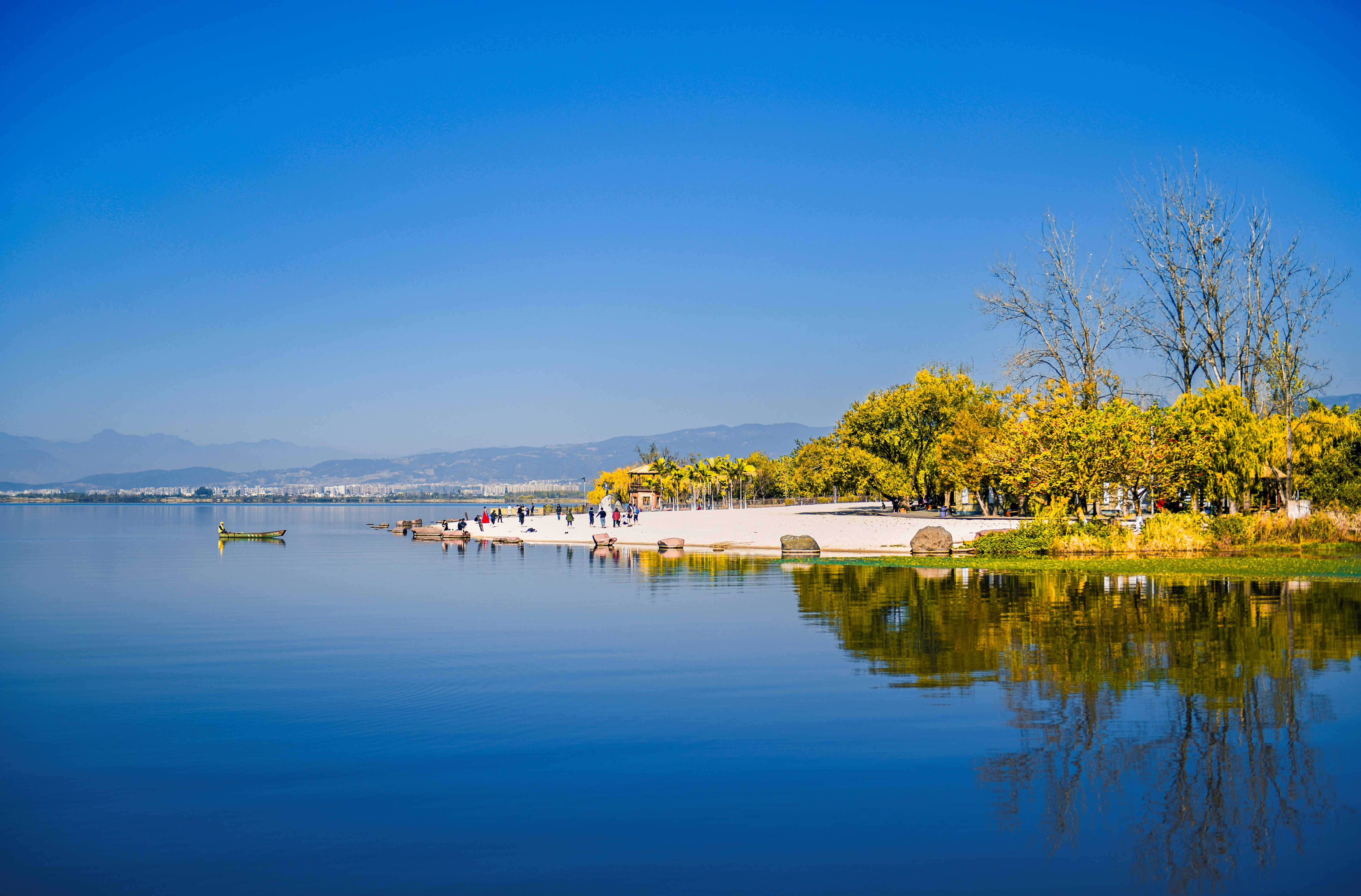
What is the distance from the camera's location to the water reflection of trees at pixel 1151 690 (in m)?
8.31

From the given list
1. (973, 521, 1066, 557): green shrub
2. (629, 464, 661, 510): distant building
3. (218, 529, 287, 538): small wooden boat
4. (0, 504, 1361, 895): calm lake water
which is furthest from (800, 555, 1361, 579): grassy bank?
(629, 464, 661, 510): distant building

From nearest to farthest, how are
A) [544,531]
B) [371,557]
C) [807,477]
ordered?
[371,557] < [544,531] < [807,477]

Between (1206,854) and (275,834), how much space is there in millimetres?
7860

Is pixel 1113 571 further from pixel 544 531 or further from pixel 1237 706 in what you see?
pixel 544 531

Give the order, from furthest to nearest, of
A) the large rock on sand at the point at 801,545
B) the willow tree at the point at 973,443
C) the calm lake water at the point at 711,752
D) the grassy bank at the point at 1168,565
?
the willow tree at the point at 973,443 < the large rock on sand at the point at 801,545 < the grassy bank at the point at 1168,565 < the calm lake water at the point at 711,752

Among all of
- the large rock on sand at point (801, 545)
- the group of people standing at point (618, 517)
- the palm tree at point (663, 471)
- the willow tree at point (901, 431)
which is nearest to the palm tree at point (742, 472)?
the palm tree at point (663, 471)

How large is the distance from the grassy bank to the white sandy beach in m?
5.91

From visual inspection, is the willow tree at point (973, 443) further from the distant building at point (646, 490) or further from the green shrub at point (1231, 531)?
the distant building at point (646, 490)

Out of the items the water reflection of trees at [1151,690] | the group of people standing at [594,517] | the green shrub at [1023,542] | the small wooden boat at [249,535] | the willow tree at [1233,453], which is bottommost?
the small wooden boat at [249,535]

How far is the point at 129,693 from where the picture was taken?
15594mm

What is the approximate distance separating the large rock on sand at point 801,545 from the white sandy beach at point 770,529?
1351 mm

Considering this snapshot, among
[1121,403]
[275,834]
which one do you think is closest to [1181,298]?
[1121,403]

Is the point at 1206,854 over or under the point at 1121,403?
under

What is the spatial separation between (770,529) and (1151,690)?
172 feet
